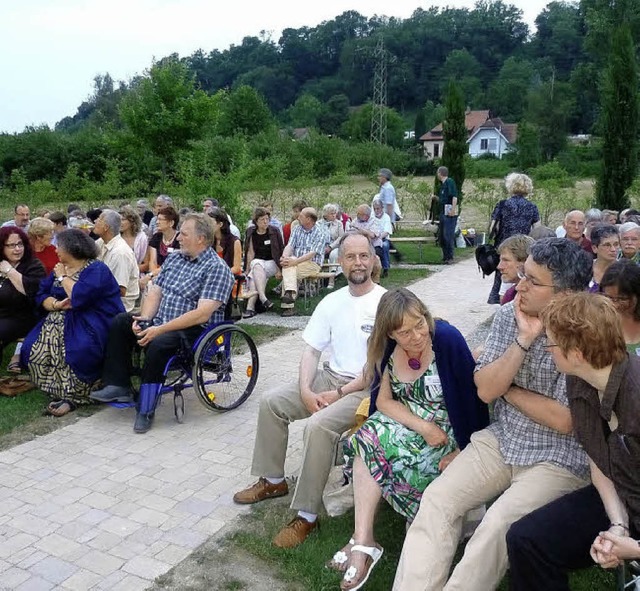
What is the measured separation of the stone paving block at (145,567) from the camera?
3051 mm

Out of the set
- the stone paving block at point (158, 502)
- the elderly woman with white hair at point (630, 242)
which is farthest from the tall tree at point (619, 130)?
the stone paving block at point (158, 502)

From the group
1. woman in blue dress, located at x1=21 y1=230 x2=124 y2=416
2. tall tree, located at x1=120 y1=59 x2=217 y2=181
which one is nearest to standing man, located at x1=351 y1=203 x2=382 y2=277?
woman in blue dress, located at x1=21 y1=230 x2=124 y2=416

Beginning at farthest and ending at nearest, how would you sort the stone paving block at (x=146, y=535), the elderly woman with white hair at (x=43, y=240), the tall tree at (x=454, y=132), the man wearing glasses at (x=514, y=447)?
the tall tree at (x=454, y=132) → the elderly woman with white hair at (x=43, y=240) → the stone paving block at (x=146, y=535) → the man wearing glasses at (x=514, y=447)

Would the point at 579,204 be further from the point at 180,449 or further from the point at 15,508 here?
the point at 15,508

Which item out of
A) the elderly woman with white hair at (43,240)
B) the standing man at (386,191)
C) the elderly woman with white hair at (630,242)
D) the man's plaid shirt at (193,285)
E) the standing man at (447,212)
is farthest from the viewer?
the standing man at (386,191)

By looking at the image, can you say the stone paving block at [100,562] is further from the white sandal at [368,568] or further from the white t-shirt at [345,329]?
the white t-shirt at [345,329]

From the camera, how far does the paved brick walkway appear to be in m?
3.12

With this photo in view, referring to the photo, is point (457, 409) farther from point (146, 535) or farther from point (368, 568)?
point (146, 535)

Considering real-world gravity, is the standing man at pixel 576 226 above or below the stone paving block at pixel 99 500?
above

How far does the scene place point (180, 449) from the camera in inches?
174

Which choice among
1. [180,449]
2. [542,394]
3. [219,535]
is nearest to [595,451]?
[542,394]

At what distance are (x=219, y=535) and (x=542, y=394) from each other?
5.79ft

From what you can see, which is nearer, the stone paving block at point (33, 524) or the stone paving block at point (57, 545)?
the stone paving block at point (57, 545)

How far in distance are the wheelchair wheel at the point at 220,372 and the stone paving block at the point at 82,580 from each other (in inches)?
67.7
